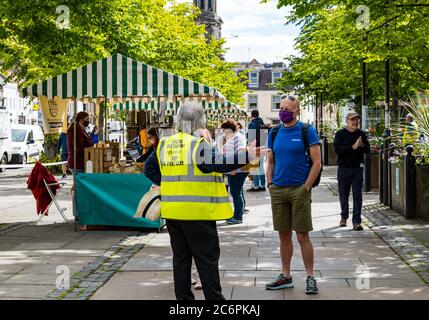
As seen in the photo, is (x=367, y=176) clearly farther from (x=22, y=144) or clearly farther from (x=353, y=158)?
(x=22, y=144)

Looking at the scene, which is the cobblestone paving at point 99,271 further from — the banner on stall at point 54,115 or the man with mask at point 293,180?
the banner on stall at point 54,115

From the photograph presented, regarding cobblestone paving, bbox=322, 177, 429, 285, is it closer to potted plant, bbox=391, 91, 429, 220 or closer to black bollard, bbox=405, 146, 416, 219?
black bollard, bbox=405, 146, 416, 219

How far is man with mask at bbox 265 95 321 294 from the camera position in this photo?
7.19 m

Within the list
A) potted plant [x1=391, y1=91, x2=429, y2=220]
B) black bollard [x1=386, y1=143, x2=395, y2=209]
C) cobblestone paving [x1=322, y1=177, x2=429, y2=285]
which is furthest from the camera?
black bollard [x1=386, y1=143, x2=395, y2=209]

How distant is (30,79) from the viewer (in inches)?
1019

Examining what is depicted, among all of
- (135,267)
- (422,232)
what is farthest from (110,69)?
(422,232)

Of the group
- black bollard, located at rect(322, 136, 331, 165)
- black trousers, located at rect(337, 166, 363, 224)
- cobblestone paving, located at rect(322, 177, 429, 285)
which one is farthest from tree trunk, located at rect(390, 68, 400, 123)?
black trousers, located at rect(337, 166, 363, 224)

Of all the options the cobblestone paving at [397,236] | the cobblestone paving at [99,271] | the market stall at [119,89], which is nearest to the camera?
the cobblestone paving at [99,271]

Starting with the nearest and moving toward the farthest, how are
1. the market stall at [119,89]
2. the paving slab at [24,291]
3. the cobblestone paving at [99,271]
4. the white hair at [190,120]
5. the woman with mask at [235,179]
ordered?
1. the white hair at [190,120]
2. the paving slab at [24,291]
3. the cobblestone paving at [99,271]
4. the market stall at [119,89]
5. the woman with mask at [235,179]

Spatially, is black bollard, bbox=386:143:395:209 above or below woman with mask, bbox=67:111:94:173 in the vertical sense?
below

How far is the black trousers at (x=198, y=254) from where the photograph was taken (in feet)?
19.0

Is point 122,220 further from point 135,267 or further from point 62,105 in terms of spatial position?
point 62,105

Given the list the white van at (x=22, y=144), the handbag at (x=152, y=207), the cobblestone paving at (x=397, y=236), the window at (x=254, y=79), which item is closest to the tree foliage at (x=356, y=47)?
the cobblestone paving at (x=397, y=236)

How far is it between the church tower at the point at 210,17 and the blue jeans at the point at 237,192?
102815 mm
